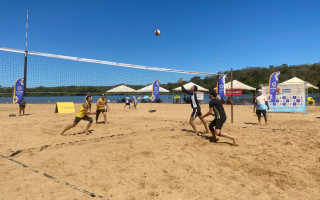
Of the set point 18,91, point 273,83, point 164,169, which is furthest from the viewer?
point 273,83

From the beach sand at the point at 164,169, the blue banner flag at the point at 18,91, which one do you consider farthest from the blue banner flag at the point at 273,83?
the blue banner flag at the point at 18,91

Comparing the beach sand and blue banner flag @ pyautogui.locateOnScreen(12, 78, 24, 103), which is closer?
the beach sand

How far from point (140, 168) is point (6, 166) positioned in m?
2.59

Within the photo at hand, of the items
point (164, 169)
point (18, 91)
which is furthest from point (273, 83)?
point (18, 91)

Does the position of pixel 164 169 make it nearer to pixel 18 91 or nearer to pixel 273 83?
pixel 273 83

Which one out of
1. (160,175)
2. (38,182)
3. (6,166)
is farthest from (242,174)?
(6,166)

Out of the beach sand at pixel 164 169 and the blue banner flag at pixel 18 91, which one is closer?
the beach sand at pixel 164 169

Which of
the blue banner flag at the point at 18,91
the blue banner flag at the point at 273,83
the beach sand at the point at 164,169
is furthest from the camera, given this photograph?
the blue banner flag at the point at 273,83

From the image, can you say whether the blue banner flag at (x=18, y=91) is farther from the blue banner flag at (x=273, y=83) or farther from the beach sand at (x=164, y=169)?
the blue banner flag at (x=273, y=83)

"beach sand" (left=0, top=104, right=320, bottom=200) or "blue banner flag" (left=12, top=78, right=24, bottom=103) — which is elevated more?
"blue banner flag" (left=12, top=78, right=24, bottom=103)

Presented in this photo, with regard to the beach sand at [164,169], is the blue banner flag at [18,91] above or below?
above

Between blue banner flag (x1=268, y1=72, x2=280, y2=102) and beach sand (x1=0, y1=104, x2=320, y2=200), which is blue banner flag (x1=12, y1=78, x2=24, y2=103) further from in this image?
blue banner flag (x1=268, y1=72, x2=280, y2=102)

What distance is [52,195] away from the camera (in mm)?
2605

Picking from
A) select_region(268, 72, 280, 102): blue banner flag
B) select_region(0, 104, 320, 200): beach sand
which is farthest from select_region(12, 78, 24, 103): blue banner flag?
select_region(268, 72, 280, 102): blue banner flag
